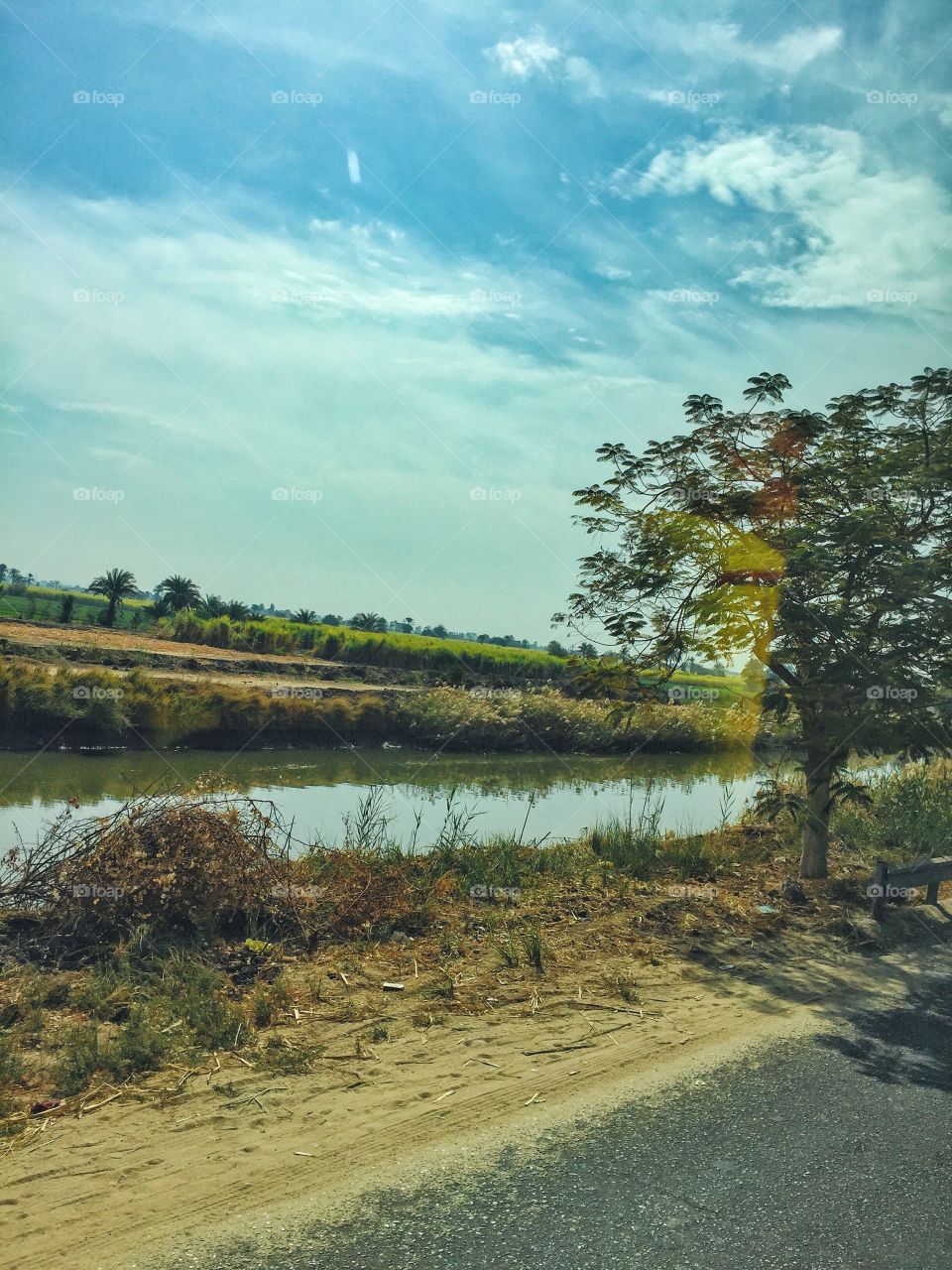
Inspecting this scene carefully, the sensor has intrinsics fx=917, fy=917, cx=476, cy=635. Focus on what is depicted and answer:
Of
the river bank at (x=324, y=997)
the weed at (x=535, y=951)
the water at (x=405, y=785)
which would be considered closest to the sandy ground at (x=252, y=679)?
the water at (x=405, y=785)

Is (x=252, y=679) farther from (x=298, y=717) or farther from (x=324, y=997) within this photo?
(x=324, y=997)

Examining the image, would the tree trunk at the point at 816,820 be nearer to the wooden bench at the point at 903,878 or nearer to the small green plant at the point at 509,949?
the wooden bench at the point at 903,878

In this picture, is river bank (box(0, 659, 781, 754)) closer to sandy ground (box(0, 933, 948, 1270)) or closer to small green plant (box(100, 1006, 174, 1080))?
sandy ground (box(0, 933, 948, 1270))

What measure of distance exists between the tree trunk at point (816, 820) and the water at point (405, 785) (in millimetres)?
2780

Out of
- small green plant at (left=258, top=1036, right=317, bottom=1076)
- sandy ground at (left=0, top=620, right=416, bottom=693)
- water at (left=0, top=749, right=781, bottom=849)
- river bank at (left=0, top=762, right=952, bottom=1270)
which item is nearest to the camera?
river bank at (left=0, top=762, right=952, bottom=1270)

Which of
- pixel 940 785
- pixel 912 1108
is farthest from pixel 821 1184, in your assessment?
pixel 940 785

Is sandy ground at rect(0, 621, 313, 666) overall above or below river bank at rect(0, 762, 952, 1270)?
above

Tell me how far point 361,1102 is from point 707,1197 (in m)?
1.78

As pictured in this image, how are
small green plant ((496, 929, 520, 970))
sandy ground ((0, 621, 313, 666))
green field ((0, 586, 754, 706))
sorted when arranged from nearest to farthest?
small green plant ((496, 929, 520, 970)), sandy ground ((0, 621, 313, 666)), green field ((0, 586, 754, 706))

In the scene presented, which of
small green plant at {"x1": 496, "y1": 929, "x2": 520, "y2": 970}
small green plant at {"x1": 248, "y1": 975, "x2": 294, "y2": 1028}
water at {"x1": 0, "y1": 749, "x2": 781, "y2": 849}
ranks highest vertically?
small green plant at {"x1": 496, "y1": 929, "x2": 520, "y2": 970}

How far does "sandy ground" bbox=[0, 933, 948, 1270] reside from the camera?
3.79 meters

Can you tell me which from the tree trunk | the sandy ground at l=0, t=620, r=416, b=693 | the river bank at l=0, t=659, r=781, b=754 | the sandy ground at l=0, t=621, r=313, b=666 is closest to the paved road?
the tree trunk

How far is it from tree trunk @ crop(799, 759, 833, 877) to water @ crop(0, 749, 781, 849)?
2.78 m

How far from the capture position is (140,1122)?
4441mm
